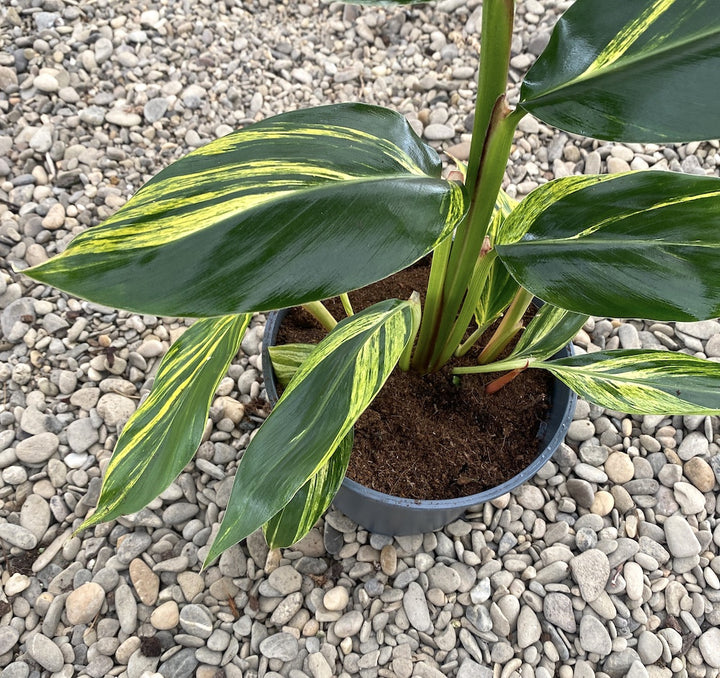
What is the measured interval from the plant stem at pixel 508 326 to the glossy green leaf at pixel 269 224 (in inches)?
12.8

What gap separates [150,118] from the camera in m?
1.56

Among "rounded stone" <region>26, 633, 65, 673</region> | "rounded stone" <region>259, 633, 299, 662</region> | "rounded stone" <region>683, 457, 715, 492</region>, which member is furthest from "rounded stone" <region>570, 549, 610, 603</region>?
"rounded stone" <region>26, 633, 65, 673</region>

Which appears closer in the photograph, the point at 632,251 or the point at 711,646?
the point at 632,251

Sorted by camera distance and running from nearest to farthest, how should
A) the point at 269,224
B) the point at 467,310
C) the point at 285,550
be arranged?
the point at 269,224, the point at 467,310, the point at 285,550

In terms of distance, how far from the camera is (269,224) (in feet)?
1.62

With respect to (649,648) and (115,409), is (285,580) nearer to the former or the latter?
(115,409)

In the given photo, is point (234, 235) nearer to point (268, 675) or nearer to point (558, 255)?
point (558, 255)

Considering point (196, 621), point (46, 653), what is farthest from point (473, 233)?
point (46, 653)

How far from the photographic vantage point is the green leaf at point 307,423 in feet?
1.96

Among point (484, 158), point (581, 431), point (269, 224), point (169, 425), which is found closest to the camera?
point (269, 224)

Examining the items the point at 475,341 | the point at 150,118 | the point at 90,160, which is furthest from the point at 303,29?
the point at 475,341

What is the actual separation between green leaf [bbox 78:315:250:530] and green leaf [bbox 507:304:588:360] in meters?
0.39

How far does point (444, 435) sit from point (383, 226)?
510 millimetres

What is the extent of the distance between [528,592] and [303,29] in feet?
4.88
